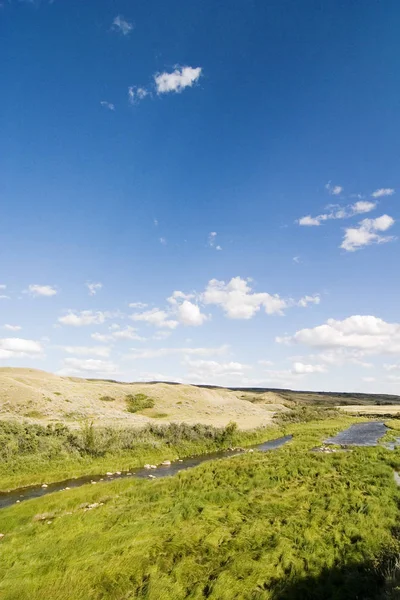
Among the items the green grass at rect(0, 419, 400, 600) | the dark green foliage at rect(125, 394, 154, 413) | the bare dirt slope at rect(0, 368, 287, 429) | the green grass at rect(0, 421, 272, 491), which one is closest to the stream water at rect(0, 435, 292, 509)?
the green grass at rect(0, 421, 272, 491)

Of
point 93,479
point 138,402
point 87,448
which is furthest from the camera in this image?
point 138,402

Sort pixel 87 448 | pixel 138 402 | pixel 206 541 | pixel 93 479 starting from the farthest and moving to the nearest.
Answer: pixel 138 402 < pixel 87 448 < pixel 93 479 < pixel 206 541

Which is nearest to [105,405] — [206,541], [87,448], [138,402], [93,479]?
[138,402]

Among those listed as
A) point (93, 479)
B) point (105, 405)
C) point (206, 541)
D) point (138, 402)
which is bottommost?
point (93, 479)

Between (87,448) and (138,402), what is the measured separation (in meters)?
39.1

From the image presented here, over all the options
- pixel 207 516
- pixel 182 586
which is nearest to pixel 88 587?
pixel 182 586

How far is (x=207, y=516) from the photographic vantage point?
1850 centimetres

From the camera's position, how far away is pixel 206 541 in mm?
15625

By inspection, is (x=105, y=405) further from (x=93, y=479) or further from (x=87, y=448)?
(x=93, y=479)

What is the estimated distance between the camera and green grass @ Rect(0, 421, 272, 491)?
1173 inches

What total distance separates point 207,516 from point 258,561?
502 centimetres

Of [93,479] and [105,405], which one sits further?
[105,405]

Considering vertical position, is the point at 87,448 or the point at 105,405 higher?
the point at 105,405

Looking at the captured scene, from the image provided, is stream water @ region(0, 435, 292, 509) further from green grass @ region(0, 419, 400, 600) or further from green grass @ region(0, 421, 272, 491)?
green grass @ region(0, 419, 400, 600)
